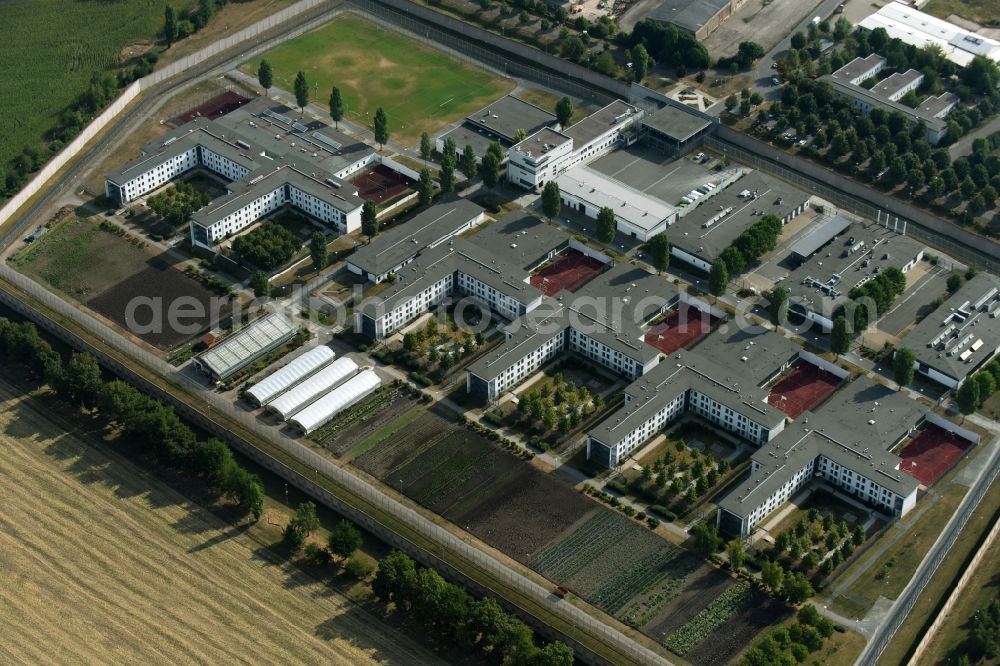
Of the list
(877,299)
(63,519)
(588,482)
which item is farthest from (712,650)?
(63,519)

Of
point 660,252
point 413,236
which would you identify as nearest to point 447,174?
point 413,236

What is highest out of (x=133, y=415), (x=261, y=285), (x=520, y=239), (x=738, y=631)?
(x=520, y=239)

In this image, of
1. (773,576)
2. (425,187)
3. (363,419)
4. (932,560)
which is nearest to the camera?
(773,576)

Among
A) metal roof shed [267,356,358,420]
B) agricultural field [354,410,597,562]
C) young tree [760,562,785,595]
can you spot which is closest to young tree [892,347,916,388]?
young tree [760,562,785,595]

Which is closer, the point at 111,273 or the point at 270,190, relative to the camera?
the point at 111,273

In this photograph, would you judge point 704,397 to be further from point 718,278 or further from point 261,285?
point 261,285

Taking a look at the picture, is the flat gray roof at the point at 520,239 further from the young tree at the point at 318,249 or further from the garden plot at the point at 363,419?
the garden plot at the point at 363,419
